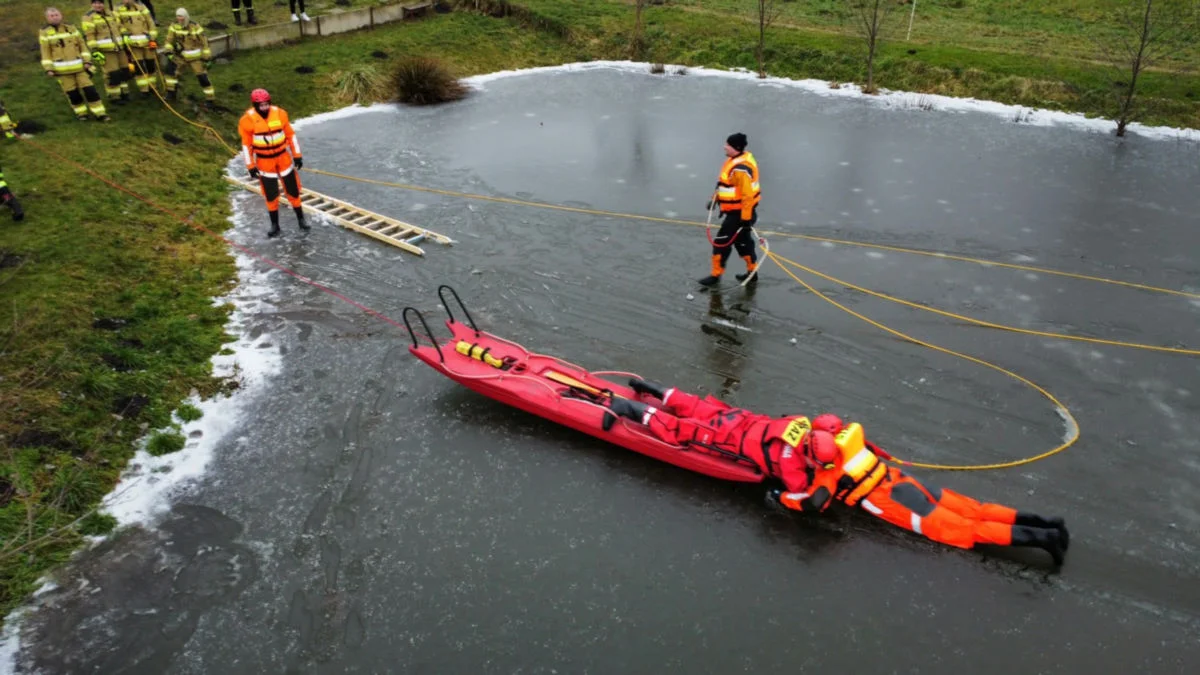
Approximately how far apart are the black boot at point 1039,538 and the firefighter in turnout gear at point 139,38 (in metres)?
14.1

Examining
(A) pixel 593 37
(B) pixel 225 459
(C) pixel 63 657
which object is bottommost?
(C) pixel 63 657

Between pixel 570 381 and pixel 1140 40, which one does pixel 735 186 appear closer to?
pixel 570 381

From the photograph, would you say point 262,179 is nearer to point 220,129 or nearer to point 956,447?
point 220,129

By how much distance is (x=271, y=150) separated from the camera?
898 centimetres

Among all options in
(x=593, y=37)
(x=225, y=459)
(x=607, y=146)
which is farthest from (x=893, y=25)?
(x=225, y=459)

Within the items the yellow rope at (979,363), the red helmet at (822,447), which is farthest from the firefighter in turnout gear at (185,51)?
the red helmet at (822,447)

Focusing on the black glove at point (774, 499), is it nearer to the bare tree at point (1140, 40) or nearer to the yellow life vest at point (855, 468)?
the yellow life vest at point (855, 468)

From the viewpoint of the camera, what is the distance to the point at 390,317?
314 inches

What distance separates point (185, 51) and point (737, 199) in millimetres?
10306

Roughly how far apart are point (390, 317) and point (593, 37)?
45.5 feet

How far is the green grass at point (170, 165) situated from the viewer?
5.93 meters

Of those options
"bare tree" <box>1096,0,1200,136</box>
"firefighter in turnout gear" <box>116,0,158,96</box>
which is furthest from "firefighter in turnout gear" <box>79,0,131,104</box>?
"bare tree" <box>1096,0,1200,136</box>

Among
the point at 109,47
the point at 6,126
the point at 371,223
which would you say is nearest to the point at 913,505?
the point at 371,223

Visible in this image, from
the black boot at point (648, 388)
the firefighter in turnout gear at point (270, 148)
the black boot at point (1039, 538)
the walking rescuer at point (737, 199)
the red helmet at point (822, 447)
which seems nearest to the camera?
the black boot at point (1039, 538)
